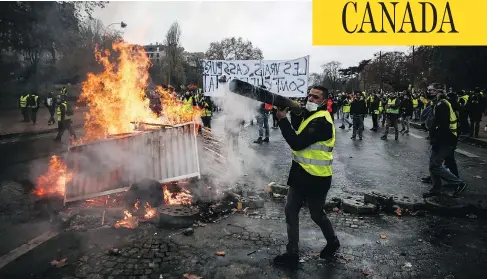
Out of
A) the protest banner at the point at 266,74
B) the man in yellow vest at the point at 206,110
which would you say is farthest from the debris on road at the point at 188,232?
the man in yellow vest at the point at 206,110

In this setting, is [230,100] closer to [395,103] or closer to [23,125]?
[395,103]

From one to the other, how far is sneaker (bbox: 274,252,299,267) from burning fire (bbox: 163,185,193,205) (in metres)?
2.38

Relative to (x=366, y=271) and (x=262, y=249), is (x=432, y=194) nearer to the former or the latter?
(x=366, y=271)

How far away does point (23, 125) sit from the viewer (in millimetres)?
19719

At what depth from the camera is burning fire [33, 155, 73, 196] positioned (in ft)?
21.6

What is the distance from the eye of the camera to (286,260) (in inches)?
156

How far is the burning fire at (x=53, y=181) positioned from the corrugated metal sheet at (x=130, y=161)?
27cm

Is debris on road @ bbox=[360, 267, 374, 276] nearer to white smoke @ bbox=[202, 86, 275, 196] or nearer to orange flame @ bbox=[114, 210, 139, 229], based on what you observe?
orange flame @ bbox=[114, 210, 139, 229]

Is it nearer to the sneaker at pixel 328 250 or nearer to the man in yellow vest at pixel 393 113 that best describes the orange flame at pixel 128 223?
the sneaker at pixel 328 250

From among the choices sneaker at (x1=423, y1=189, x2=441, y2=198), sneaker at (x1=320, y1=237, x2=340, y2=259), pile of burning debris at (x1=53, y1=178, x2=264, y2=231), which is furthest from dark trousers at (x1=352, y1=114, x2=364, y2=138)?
sneaker at (x1=320, y1=237, x2=340, y2=259)

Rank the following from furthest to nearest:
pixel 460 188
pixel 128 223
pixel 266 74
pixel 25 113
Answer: pixel 25 113
pixel 266 74
pixel 460 188
pixel 128 223

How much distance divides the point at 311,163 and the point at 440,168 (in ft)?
13.3

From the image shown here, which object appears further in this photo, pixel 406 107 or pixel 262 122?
pixel 406 107

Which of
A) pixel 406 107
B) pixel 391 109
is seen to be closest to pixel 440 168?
pixel 391 109
